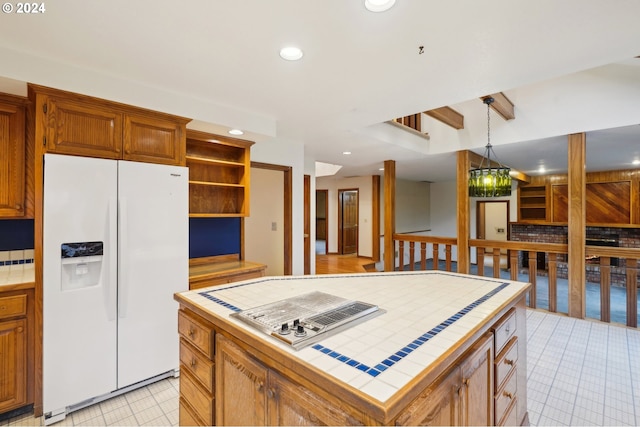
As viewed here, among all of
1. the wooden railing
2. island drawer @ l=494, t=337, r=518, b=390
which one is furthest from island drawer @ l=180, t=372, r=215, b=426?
the wooden railing

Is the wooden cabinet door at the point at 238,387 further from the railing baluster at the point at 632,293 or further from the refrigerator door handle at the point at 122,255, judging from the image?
the railing baluster at the point at 632,293

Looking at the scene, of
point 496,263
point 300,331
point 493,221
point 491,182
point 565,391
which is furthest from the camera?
point 493,221

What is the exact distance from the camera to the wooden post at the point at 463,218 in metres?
4.73

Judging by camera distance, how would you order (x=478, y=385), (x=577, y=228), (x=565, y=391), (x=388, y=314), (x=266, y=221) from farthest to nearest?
(x=266, y=221), (x=577, y=228), (x=565, y=391), (x=388, y=314), (x=478, y=385)

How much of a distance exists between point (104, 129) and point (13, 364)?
5.43 ft

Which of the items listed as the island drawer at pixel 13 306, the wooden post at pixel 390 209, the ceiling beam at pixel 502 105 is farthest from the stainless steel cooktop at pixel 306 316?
the wooden post at pixel 390 209

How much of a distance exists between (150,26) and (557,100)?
14.9 ft

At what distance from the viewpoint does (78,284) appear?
6.73 ft

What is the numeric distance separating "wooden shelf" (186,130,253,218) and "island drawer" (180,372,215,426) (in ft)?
5.86

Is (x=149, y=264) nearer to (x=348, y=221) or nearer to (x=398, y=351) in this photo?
(x=398, y=351)

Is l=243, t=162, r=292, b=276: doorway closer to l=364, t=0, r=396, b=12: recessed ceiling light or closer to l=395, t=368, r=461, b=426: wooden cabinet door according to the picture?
l=364, t=0, r=396, b=12: recessed ceiling light

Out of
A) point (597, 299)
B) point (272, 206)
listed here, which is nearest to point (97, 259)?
point (272, 206)

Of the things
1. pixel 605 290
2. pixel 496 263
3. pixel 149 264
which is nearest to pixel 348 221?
pixel 496 263

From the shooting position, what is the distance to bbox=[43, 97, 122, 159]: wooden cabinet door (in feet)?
6.59
